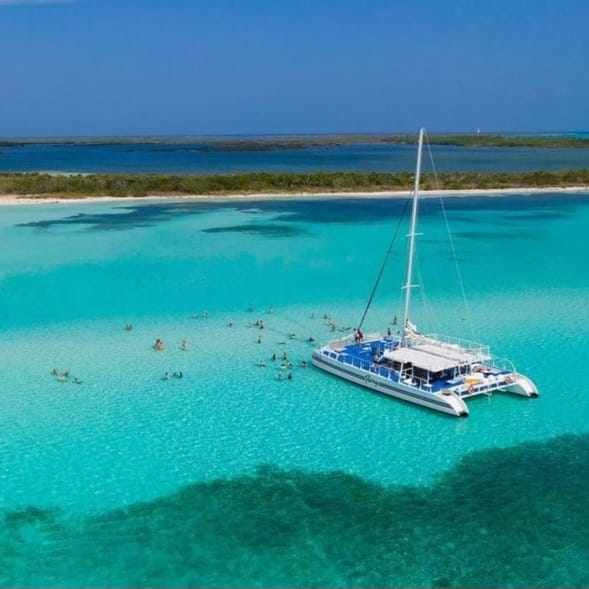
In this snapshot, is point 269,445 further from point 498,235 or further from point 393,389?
point 498,235

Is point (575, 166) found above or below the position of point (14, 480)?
above

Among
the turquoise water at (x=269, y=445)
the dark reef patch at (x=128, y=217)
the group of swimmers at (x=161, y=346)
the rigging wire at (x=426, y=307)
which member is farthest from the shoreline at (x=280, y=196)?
the group of swimmers at (x=161, y=346)

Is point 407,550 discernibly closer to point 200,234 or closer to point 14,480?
point 14,480

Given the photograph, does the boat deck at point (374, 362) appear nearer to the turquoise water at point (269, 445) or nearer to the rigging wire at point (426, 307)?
the turquoise water at point (269, 445)

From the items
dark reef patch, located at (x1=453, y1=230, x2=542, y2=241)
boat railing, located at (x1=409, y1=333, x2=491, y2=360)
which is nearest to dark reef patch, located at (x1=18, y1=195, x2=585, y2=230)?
dark reef patch, located at (x1=453, y1=230, x2=542, y2=241)

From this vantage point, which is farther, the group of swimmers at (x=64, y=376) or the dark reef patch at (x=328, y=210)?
the dark reef patch at (x=328, y=210)

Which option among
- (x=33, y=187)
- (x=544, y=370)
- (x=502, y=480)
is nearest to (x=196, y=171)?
(x=33, y=187)

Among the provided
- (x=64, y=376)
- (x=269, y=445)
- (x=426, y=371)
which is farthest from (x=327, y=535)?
(x=64, y=376)
